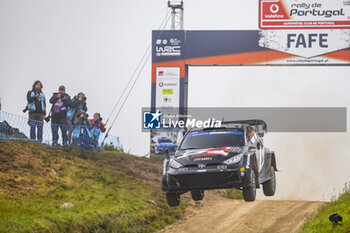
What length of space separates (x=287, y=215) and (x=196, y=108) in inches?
231

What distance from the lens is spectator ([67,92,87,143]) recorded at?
1902cm

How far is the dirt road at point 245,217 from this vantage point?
1991 centimetres

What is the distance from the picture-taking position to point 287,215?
2083 centimetres

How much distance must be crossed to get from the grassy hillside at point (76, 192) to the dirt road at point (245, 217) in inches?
40.9

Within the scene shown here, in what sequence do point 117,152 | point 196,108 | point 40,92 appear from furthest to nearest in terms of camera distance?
1. point 117,152
2. point 196,108
3. point 40,92

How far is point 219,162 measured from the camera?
1006 cm

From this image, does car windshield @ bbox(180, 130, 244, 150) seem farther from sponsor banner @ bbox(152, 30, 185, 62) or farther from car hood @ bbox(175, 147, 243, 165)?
sponsor banner @ bbox(152, 30, 185, 62)

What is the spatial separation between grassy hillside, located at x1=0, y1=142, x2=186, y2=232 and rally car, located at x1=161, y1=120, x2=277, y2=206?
6.43 m

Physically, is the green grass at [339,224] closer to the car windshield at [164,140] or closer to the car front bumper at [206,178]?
the car front bumper at [206,178]

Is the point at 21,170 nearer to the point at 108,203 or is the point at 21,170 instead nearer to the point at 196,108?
the point at 108,203

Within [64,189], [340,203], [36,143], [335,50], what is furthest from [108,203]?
[335,50]

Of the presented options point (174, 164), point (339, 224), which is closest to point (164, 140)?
point (339, 224)

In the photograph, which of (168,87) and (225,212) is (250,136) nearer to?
(168,87)

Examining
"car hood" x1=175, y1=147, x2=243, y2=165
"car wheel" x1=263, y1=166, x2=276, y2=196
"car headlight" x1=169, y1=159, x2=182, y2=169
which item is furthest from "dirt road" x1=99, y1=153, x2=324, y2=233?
"car headlight" x1=169, y1=159, x2=182, y2=169
